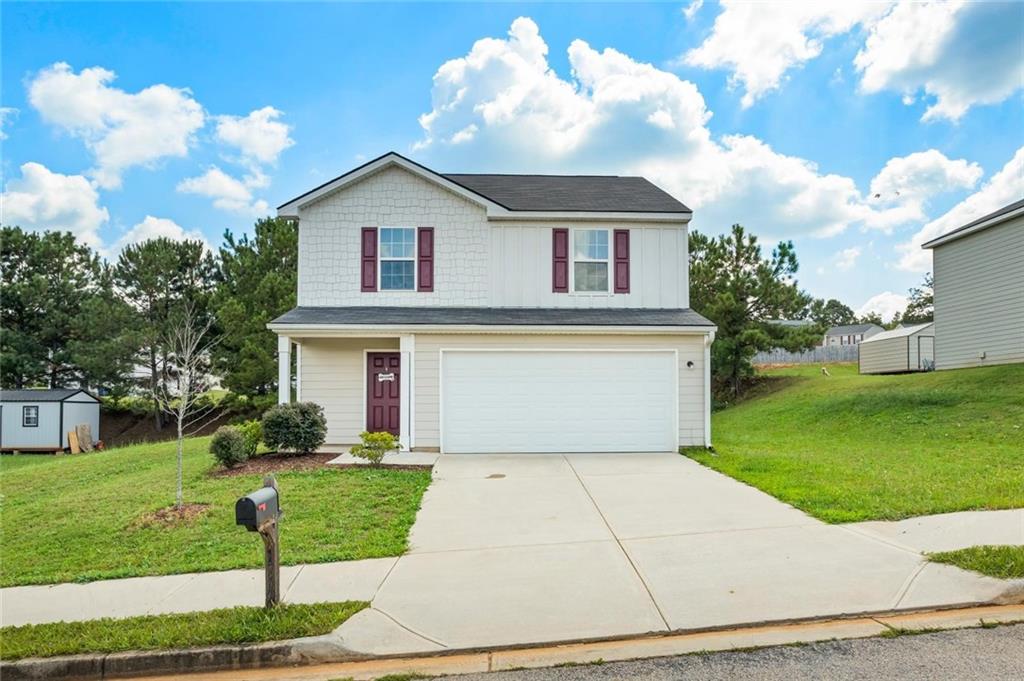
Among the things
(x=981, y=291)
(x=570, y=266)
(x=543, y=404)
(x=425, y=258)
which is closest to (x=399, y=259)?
(x=425, y=258)

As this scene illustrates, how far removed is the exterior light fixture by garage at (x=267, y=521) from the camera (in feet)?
12.3

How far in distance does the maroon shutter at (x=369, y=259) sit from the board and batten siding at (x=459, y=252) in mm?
117

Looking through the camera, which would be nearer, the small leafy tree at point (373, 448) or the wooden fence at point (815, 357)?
the small leafy tree at point (373, 448)

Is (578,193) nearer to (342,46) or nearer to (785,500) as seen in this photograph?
(342,46)

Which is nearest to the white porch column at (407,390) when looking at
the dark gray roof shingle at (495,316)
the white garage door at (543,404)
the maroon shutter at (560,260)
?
the dark gray roof shingle at (495,316)

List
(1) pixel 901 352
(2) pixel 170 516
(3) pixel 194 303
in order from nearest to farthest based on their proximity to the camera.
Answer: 1. (2) pixel 170 516
2. (1) pixel 901 352
3. (3) pixel 194 303

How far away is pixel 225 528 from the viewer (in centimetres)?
646

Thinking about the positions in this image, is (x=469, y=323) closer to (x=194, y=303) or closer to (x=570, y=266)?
(x=570, y=266)

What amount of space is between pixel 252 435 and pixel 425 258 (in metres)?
5.41

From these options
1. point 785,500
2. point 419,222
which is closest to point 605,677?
point 785,500

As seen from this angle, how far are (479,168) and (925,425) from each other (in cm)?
1419

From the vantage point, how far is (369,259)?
13.3 meters

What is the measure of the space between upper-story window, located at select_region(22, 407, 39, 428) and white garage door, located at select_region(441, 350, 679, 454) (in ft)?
67.6

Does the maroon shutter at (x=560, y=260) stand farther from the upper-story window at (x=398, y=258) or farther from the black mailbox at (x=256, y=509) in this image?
the black mailbox at (x=256, y=509)
